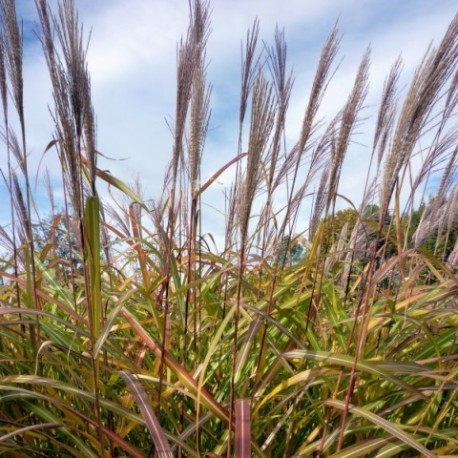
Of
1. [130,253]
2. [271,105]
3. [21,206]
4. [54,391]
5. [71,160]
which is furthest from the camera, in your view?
[130,253]

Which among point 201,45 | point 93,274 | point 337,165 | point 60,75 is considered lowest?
point 93,274

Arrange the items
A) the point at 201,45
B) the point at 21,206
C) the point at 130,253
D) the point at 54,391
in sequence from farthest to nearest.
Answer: the point at 130,253 < the point at 21,206 < the point at 54,391 < the point at 201,45

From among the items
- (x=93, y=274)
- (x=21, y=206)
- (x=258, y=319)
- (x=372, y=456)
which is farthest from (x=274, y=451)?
(x=21, y=206)

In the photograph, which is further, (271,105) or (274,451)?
(274,451)

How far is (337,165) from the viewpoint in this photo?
5.04 feet

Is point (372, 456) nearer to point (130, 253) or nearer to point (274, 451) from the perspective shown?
point (274, 451)

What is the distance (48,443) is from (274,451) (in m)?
0.73

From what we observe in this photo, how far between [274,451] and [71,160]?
1134 millimetres

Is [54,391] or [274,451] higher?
[54,391]

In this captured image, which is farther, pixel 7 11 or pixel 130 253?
pixel 130 253

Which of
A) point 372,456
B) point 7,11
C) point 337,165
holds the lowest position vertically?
point 372,456

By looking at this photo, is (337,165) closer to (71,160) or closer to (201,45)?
(201,45)

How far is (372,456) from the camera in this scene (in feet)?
4.90

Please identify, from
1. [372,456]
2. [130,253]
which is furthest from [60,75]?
[130,253]
